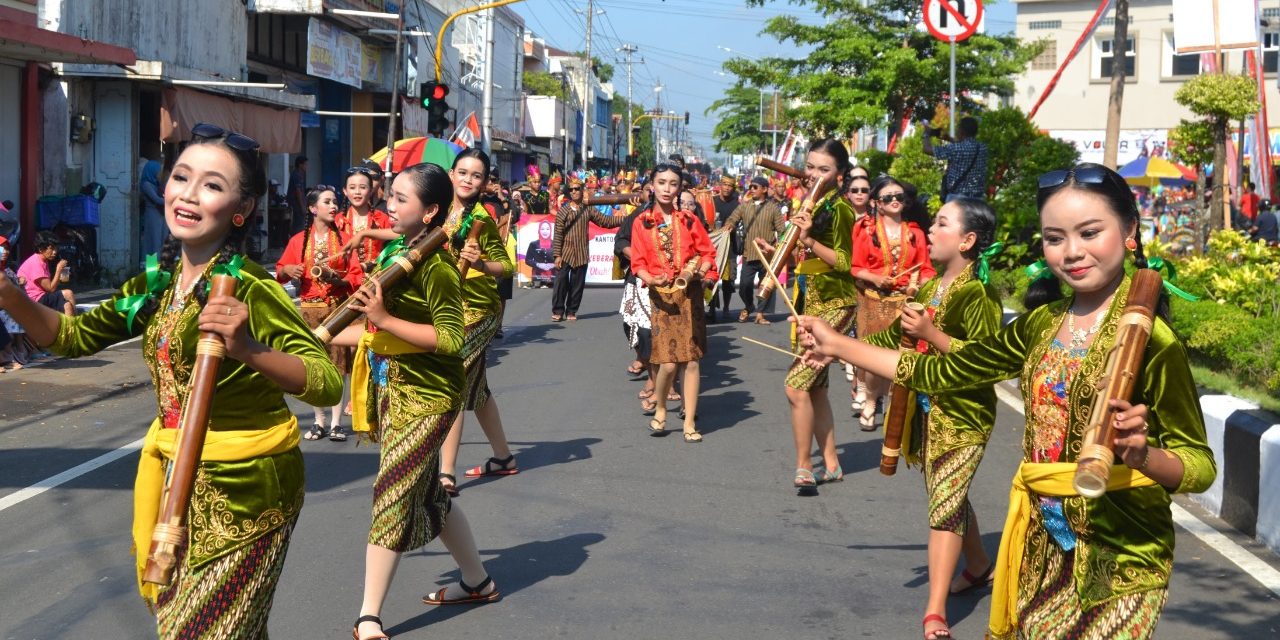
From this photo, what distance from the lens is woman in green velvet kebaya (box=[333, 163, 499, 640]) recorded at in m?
5.24

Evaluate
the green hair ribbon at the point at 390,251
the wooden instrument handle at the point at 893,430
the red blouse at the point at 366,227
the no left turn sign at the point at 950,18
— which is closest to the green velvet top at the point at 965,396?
the wooden instrument handle at the point at 893,430

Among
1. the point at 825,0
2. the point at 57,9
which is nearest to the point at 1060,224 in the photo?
the point at 57,9

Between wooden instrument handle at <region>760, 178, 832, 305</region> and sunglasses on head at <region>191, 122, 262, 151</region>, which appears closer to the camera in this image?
sunglasses on head at <region>191, 122, 262, 151</region>

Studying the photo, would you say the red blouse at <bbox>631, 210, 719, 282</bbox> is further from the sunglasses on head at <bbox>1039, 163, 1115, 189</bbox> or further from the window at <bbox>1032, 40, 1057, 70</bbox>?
the window at <bbox>1032, 40, 1057, 70</bbox>

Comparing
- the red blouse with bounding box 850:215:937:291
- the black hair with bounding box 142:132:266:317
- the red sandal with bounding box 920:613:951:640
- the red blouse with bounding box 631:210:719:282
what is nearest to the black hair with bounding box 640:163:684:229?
the red blouse with bounding box 631:210:719:282

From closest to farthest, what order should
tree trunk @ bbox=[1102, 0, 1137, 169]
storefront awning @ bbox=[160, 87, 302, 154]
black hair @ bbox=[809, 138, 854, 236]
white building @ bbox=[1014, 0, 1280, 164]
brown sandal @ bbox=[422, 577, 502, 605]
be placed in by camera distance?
brown sandal @ bbox=[422, 577, 502, 605] < black hair @ bbox=[809, 138, 854, 236] < tree trunk @ bbox=[1102, 0, 1137, 169] < storefront awning @ bbox=[160, 87, 302, 154] < white building @ bbox=[1014, 0, 1280, 164]

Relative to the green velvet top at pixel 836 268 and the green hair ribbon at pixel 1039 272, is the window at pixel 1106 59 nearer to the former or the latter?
the green velvet top at pixel 836 268

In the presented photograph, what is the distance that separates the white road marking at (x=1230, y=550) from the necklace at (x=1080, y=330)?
2.43m

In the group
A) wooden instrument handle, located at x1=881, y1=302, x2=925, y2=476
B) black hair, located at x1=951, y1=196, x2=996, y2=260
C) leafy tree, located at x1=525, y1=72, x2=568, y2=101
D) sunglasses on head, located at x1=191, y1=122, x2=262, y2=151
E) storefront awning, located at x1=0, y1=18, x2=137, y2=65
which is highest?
leafy tree, located at x1=525, y1=72, x2=568, y2=101

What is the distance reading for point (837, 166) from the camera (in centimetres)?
809

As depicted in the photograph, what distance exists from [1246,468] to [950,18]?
711 cm

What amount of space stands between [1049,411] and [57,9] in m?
17.8

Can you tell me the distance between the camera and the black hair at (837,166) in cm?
812

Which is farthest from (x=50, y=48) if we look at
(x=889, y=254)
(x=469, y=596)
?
(x=469, y=596)
